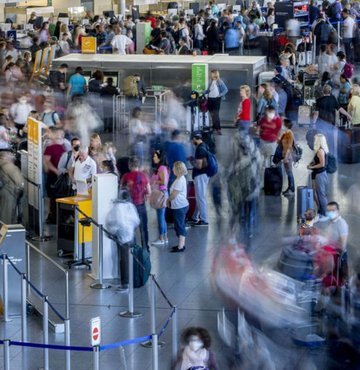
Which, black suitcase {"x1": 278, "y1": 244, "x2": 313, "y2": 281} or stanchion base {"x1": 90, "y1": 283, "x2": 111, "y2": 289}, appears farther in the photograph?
stanchion base {"x1": 90, "y1": 283, "x2": 111, "y2": 289}

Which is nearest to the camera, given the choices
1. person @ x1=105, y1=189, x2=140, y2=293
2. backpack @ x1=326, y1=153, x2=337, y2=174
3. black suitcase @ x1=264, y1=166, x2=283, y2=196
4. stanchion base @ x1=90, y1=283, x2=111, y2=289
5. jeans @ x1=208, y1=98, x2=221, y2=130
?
person @ x1=105, y1=189, x2=140, y2=293

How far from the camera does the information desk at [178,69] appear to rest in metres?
26.7

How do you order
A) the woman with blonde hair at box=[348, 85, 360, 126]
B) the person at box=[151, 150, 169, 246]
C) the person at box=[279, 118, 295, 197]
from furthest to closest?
the woman with blonde hair at box=[348, 85, 360, 126], the person at box=[279, 118, 295, 197], the person at box=[151, 150, 169, 246]

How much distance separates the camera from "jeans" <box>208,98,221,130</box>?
25328 millimetres

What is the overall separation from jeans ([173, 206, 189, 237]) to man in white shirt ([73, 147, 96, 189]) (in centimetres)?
140

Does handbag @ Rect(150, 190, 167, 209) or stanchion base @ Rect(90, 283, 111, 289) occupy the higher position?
handbag @ Rect(150, 190, 167, 209)

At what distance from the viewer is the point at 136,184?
648 inches

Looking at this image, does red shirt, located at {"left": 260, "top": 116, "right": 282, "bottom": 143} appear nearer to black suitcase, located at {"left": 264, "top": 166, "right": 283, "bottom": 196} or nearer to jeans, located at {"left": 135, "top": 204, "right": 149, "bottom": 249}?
black suitcase, located at {"left": 264, "top": 166, "right": 283, "bottom": 196}

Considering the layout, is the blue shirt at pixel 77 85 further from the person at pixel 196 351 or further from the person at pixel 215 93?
the person at pixel 196 351

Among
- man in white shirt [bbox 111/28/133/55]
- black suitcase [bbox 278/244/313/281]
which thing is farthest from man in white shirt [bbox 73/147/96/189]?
man in white shirt [bbox 111/28/133/55]

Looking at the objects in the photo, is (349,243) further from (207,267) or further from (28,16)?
(28,16)

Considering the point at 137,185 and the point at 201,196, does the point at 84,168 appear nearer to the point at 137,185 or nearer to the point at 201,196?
the point at 137,185

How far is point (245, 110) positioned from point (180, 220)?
7.05m

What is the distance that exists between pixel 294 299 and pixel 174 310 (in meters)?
1.48
